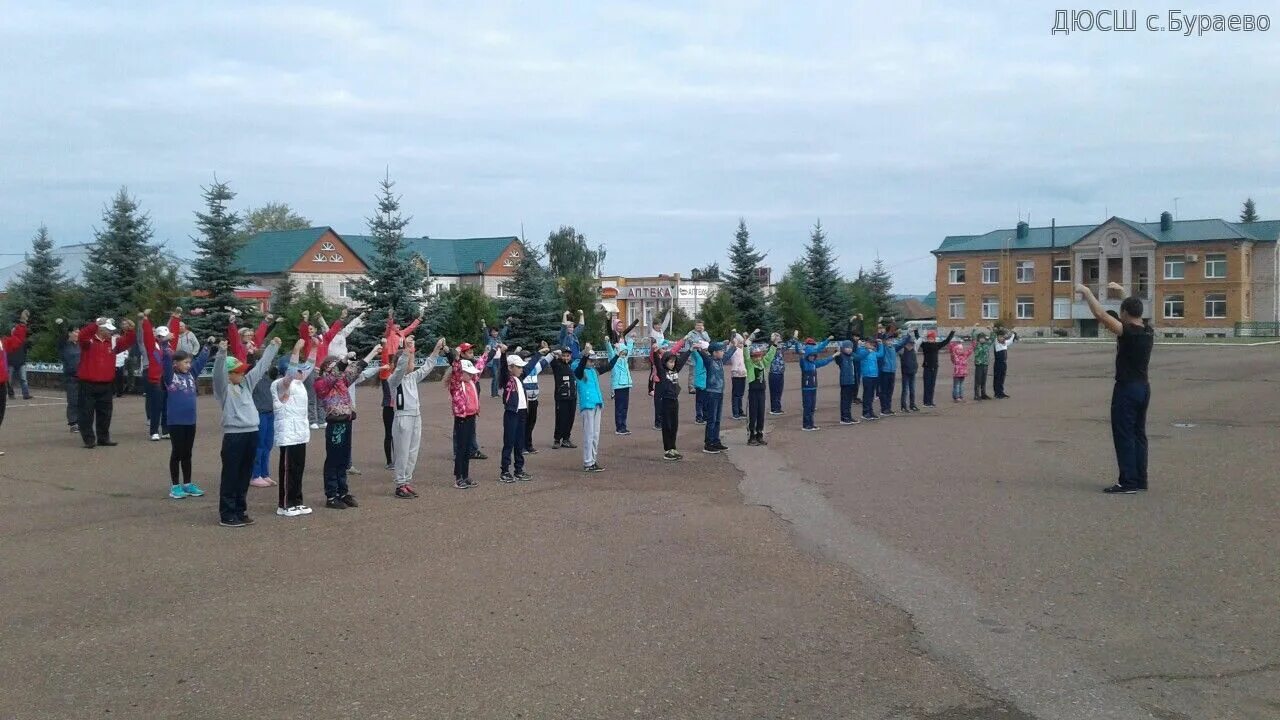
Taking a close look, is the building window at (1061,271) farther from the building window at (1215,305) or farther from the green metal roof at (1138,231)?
the building window at (1215,305)

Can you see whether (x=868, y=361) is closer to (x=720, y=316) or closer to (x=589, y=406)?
(x=589, y=406)

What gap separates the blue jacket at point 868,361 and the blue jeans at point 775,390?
62.7 inches

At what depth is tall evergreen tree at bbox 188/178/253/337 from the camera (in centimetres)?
3269

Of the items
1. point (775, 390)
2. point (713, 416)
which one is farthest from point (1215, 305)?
point (713, 416)

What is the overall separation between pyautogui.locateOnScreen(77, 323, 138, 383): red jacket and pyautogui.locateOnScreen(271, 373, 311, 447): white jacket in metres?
6.66

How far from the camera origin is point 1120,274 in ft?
266

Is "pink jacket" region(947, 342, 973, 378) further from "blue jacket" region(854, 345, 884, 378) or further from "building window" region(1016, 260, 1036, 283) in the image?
"building window" region(1016, 260, 1036, 283)

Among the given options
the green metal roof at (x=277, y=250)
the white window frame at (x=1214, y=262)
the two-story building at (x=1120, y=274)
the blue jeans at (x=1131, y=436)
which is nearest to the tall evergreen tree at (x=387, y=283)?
the blue jeans at (x=1131, y=436)

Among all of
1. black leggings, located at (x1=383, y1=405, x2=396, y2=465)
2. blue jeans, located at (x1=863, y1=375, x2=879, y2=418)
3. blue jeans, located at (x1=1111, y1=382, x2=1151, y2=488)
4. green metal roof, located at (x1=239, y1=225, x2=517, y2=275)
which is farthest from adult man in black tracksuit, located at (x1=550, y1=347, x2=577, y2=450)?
green metal roof, located at (x1=239, y1=225, x2=517, y2=275)

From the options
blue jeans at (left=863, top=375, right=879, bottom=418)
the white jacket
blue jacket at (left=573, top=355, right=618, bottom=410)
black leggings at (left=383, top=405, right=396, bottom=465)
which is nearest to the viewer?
the white jacket

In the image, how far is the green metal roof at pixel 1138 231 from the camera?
7812cm

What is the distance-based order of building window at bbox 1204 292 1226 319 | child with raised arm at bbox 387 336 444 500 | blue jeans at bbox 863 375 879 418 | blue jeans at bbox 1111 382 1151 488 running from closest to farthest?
1. blue jeans at bbox 1111 382 1151 488
2. child with raised arm at bbox 387 336 444 500
3. blue jeans at bbox 863 375 879 418
4. building window at bbox 1204 292 1226 319

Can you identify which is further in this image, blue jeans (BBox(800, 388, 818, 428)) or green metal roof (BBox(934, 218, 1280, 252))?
green metal roof (BBox(934, 218, 1280, 252))

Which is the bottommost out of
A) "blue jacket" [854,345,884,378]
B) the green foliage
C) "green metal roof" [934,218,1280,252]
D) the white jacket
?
the white jacket
